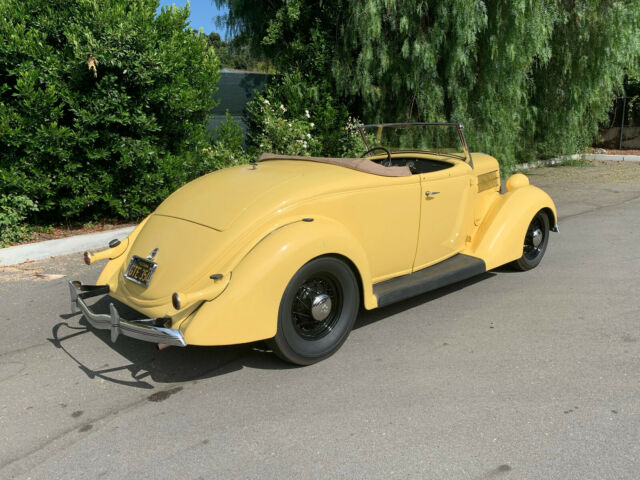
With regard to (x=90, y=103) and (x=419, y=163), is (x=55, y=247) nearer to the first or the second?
(x=90, y=103)

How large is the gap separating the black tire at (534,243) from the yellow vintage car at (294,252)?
1.66 ft

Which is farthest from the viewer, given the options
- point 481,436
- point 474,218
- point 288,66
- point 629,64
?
point 629,64

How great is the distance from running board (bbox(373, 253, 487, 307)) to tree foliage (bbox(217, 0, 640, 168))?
227 inches

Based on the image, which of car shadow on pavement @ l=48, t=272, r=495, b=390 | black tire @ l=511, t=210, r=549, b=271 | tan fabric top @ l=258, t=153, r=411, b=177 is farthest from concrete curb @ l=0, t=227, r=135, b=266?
black tire @ l=511, t=210, r=549, b=271

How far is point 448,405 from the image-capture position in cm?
292

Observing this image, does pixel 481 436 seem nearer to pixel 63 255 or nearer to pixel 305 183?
pixel 305 183

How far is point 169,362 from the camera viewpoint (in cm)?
351

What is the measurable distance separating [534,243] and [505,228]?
730 mm

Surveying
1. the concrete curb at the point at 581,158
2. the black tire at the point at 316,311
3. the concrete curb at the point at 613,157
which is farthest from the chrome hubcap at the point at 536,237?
the concrete curb at the point at 613,157

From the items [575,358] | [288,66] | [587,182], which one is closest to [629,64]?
[587,182]

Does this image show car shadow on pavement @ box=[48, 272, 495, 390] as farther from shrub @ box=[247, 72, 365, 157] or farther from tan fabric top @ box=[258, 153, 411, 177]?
shrub @ box=[247, 72, 365, 157]

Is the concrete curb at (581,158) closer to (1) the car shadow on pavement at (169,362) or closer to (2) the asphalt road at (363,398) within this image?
(2) the asphalt road at (363,398)

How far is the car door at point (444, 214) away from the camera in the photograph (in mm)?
4195

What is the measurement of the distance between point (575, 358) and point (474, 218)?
1.71 m
